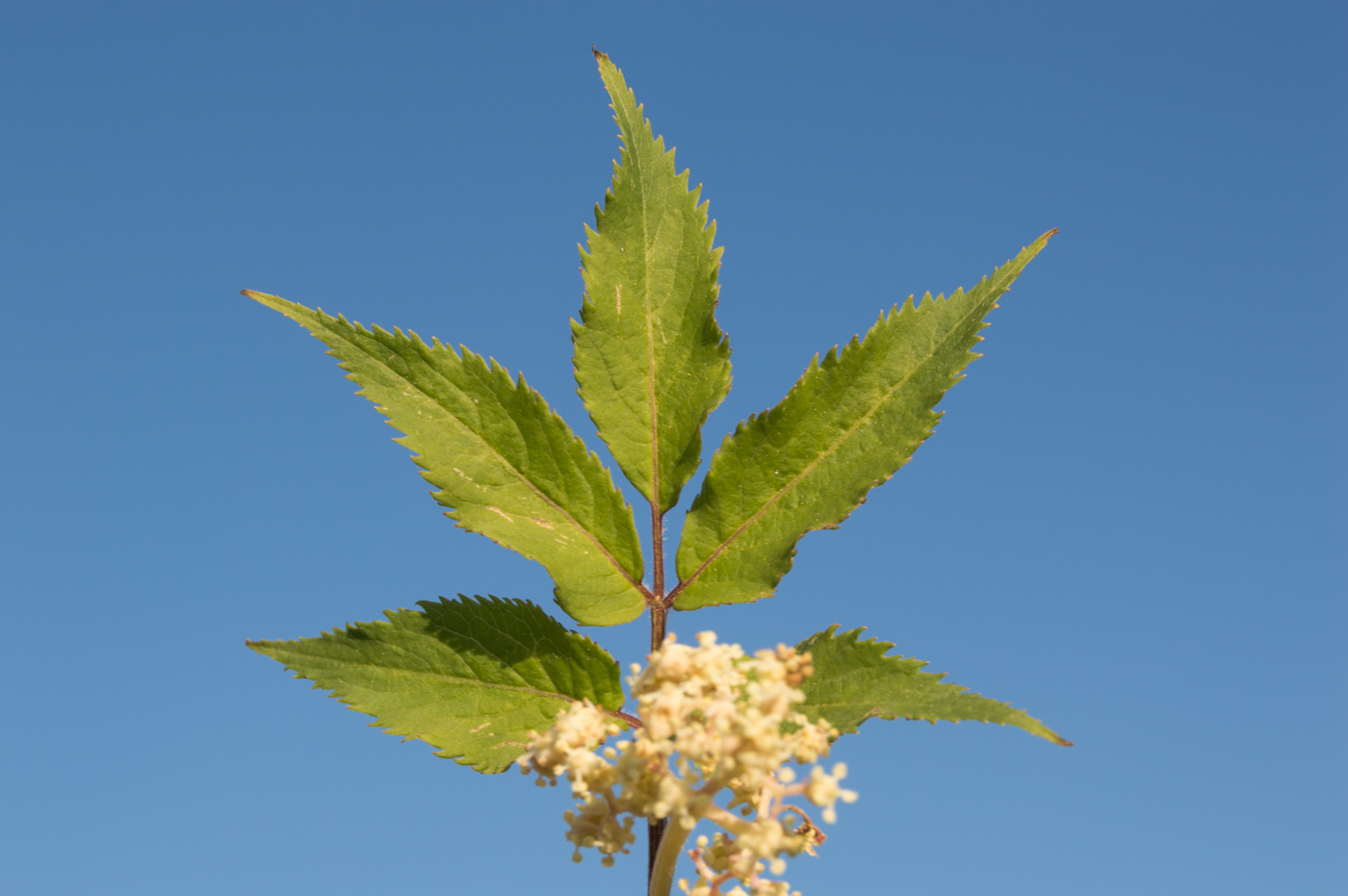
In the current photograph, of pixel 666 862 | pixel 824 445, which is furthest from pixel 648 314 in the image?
pixel 666 862

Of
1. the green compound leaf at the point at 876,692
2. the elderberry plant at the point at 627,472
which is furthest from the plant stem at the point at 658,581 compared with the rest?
the green compound leaf at the point at 876,692

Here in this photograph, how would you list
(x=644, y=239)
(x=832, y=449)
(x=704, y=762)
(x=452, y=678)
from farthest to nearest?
1. (x=644, y=239)
2. (x=832, y=449)
3. (x=452, y=678)
4. (x=704, y=762)

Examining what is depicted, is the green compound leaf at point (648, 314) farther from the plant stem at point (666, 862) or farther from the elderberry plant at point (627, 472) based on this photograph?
the plant stem at point (666, 862)

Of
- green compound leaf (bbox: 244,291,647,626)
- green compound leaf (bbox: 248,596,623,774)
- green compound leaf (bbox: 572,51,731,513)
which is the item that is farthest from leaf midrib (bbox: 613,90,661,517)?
green compound leaf (bbox: 248,596,623,774)

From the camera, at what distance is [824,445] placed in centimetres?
251

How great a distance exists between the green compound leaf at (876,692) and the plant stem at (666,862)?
0.39 meters

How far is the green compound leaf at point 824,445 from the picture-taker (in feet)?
7.99

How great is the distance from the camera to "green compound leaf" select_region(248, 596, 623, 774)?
2301 mm

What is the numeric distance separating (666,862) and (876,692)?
1.80ft

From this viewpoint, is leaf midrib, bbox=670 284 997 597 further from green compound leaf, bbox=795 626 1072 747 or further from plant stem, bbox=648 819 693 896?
plant stem, bbox=648 819 693 896

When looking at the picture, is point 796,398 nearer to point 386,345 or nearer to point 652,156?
point 652,156

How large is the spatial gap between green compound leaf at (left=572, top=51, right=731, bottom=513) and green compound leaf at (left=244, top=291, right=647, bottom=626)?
0.13 metres

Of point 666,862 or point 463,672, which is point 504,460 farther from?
point 666,862

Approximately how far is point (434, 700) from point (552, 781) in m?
0.47
